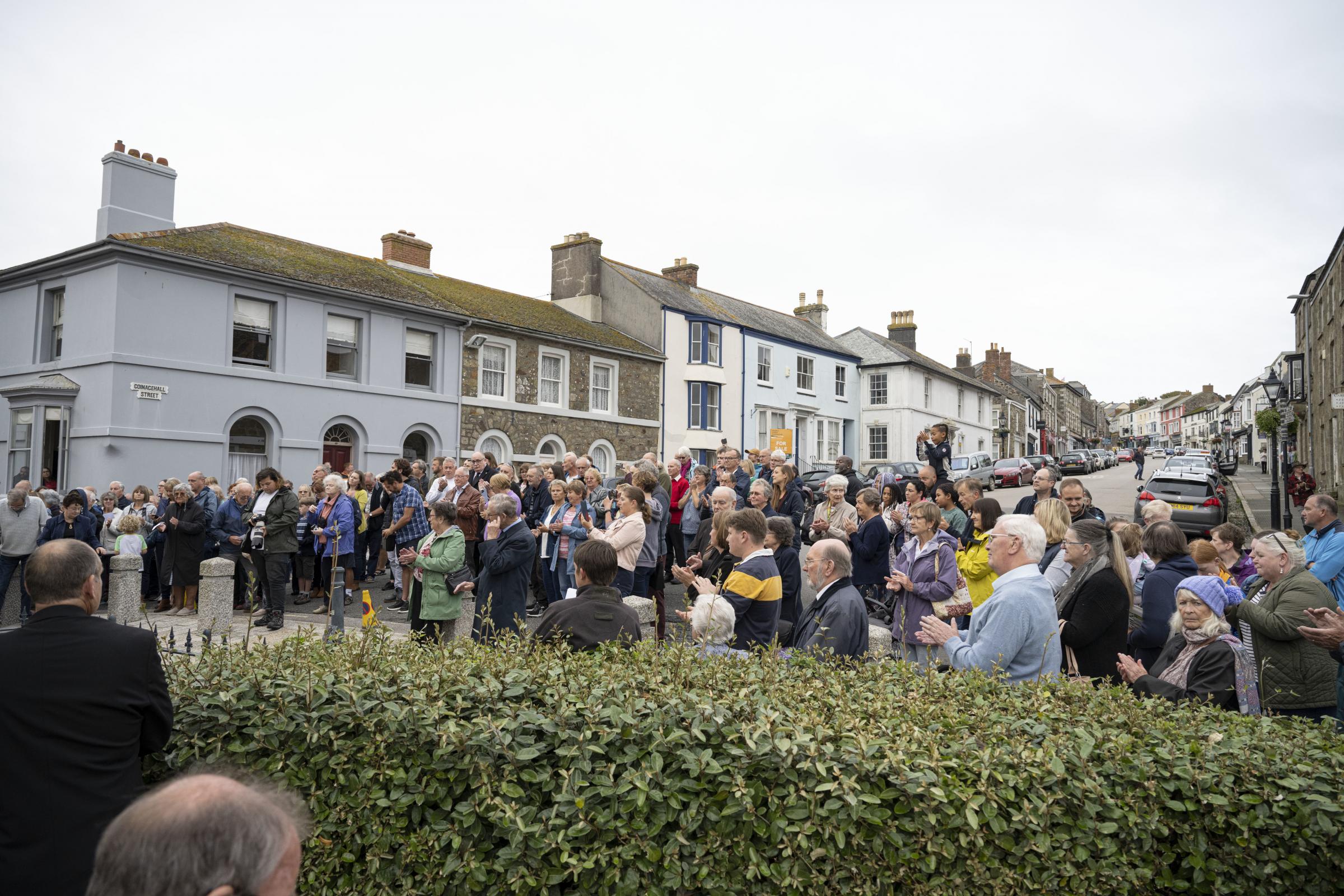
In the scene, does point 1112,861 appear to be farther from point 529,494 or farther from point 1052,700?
point 529,494

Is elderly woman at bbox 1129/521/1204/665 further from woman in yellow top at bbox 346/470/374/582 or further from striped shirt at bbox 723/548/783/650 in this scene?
woman in yellow top at bbox 346/470/374/582

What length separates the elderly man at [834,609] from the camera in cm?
522

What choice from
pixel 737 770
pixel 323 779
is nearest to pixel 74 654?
pixel 323 779

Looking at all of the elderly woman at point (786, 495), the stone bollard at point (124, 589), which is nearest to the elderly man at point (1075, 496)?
the elderly woman at point (786, 495)

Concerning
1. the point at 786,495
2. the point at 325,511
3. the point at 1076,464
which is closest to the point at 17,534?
the point at 325,511

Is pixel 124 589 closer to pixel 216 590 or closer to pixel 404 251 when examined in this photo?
pixel 216 590

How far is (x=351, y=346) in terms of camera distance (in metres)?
23.1

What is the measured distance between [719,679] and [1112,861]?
1664mm

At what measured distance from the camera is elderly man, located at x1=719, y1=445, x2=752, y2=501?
11656 millimetres

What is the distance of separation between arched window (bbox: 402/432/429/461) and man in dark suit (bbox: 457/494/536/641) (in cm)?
1713

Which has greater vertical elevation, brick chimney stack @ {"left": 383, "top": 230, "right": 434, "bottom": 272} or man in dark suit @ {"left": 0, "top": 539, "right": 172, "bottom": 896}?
brick chimney stack @ {"left": 383, "top": 230, "right": 434, "bottom": 272}

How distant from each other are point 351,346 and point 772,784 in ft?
73.7

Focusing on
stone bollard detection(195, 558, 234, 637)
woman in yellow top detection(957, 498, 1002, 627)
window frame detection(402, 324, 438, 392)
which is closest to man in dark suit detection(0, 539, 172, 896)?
woman in yellow top detection(957, 498, 1002, 627)

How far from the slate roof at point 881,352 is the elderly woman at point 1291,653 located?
39.2 m
